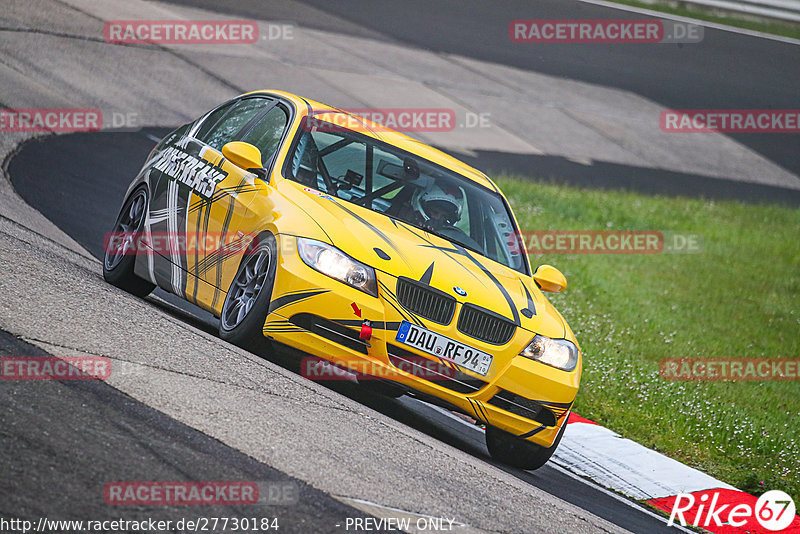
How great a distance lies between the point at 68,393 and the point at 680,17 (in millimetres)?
24974

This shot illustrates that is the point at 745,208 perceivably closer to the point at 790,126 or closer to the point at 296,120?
the point at 790,126

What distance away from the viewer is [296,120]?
312 inches

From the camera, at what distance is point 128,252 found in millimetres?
8500

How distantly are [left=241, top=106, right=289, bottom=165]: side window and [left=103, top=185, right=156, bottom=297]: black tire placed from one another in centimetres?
103

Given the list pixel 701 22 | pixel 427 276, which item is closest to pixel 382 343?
pixel 427 276

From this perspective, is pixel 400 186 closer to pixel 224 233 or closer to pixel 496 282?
pixel 496 282

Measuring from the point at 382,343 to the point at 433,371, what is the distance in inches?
13.7

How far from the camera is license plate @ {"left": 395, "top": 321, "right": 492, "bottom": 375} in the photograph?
664 cm

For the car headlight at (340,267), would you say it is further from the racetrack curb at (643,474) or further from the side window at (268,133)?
the racetrack curb at (643,474)

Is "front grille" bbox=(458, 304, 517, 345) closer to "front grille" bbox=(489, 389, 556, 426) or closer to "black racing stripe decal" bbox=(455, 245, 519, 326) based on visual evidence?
"black racing stripe decal" bbox=(455, 245, 519, 326)

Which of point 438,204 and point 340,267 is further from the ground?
point 438,204

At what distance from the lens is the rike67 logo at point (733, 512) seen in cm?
767

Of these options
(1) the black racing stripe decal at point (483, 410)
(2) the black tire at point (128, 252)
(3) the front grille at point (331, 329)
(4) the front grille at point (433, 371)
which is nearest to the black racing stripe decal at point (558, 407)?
(1) the black racing stripe decal at point (483, 410)

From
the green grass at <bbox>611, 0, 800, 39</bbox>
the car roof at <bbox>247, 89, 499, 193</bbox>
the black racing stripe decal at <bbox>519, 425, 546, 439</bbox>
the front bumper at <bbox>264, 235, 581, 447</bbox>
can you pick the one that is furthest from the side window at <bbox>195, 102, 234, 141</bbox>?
the green grass at <bbox>611, 0, 800, 39</bbox>
